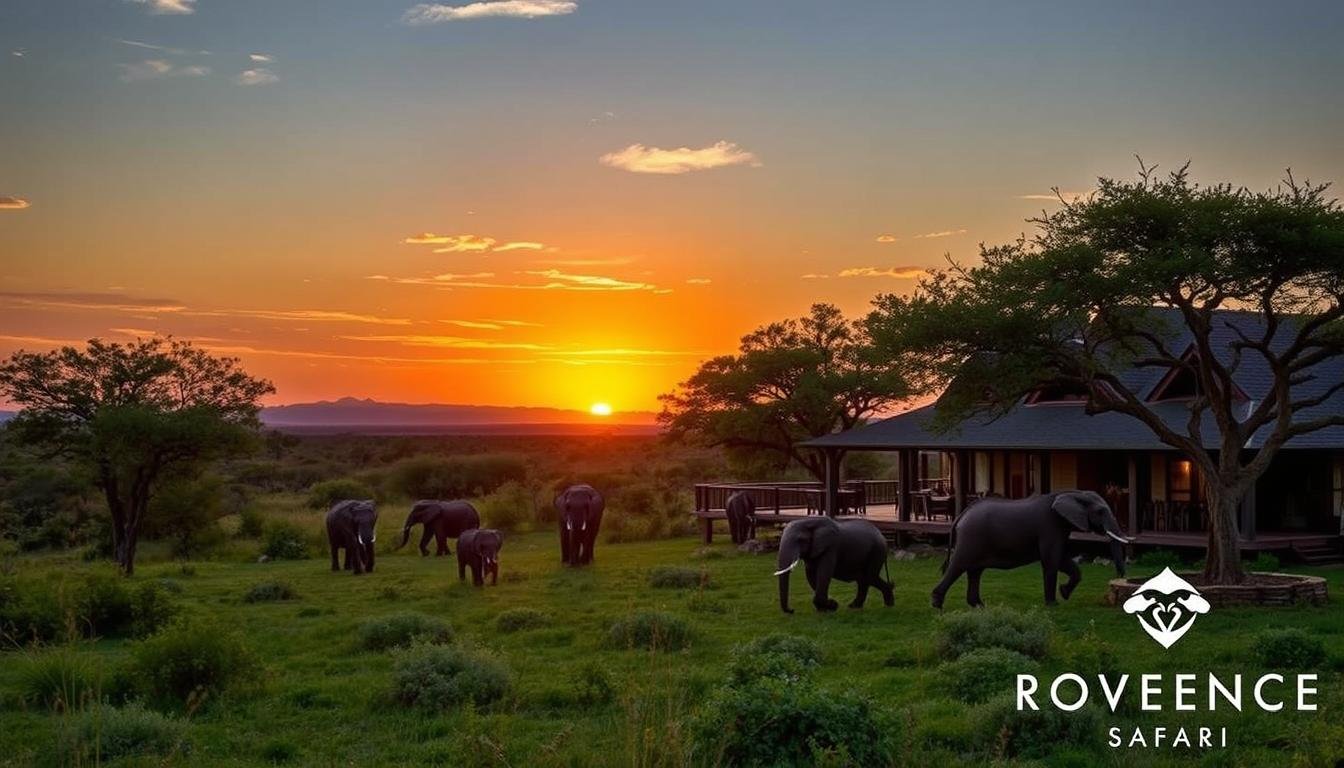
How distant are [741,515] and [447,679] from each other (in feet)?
73.8

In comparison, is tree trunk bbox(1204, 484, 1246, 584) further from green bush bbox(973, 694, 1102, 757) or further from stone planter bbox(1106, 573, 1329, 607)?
green bush bbox(973, 694, 1102, 757)

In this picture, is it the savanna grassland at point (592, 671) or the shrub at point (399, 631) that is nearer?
the savanna grassland at point (592, 671)

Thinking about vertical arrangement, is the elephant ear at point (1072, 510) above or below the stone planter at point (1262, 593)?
above

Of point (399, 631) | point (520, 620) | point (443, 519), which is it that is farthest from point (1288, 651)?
point (443, 519)

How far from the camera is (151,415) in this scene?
97.2 feet

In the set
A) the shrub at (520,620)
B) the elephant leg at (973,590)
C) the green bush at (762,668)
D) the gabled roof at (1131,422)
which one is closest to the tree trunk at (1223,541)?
the elephant leg at (973,590)

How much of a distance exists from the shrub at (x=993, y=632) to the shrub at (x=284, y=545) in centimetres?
2415

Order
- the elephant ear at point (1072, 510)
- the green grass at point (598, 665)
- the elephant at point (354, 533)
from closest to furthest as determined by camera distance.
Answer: the green grass at point (598, 665), the elephant ear at point (1072, 510), the elephant at point (354, 533)

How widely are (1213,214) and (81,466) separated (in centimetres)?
2679

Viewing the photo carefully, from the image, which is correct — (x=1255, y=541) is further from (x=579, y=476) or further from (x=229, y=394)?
(x=579, y=476)

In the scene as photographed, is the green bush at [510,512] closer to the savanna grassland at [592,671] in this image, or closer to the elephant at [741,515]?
the elephant at [741,515]

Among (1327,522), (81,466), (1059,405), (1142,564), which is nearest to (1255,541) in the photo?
(1142,564)

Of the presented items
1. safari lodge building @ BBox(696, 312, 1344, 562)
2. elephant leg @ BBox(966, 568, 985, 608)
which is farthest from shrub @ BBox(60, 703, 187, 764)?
safari lodge building @ BBox(696, 312, 1344, 562)

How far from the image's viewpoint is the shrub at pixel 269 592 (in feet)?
75.3
